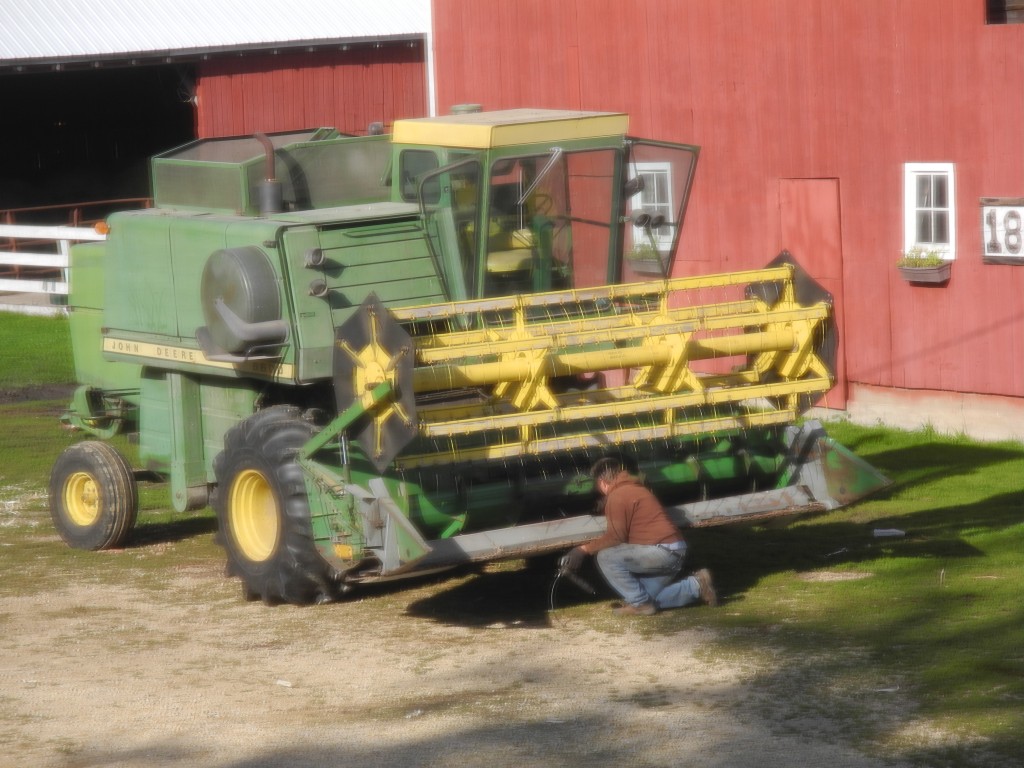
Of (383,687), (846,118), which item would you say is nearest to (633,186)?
(383,687)

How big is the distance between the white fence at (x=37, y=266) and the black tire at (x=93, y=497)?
1221 centimetres

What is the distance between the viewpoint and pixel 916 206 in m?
14.7

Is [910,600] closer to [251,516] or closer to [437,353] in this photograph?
[437,353]

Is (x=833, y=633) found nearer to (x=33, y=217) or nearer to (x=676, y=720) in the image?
(x=676, y=720)

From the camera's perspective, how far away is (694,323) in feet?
30.3

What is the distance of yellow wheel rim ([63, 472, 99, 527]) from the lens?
453 inches

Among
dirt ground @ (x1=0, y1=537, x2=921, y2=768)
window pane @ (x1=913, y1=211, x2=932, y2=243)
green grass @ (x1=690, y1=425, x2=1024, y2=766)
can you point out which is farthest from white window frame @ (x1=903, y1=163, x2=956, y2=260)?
dirt ground @ (x1=0, y1=537, x2=921, y2=768)

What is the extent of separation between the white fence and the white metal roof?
8.21 ft

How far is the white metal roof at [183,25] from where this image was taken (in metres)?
20.9

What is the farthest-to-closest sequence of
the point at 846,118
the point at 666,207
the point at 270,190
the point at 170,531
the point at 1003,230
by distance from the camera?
the point at 846,118
the point at 1003,230
the point at 170,531
the point at 666,207
the point at 270,190

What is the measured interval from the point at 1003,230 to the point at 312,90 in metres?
10.8

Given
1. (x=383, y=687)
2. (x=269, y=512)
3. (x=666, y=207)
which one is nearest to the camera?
(x=383, y=687)

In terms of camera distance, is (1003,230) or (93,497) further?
(1003,230)

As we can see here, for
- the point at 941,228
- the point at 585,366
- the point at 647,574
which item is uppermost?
the point at 941,228
